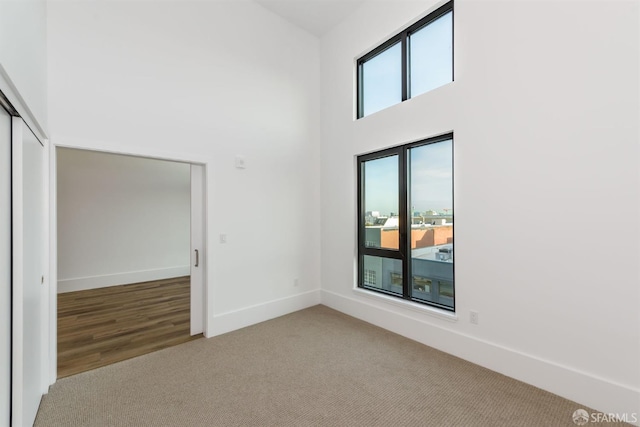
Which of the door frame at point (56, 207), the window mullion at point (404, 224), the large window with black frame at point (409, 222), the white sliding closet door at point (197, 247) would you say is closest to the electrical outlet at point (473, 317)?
the large window with black frame at point (409, 222)

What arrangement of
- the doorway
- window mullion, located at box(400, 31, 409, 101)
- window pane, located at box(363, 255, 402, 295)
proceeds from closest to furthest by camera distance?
the doorway → window mullion, located at box(400, 31, 409, 101) → window pane, located at box(363, 255, 402, 295)

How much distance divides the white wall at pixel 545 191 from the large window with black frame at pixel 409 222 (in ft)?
0.70

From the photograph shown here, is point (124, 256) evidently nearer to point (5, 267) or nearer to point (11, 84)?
point (5, 267)

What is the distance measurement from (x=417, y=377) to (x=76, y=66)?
4.18 metres

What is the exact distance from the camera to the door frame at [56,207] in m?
2.43

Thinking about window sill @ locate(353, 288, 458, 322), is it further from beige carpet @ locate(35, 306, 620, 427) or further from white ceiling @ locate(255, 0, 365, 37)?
white ceiling @ locate(255, 0, 365, 37)

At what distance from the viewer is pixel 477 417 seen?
195cm

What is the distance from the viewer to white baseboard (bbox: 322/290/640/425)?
1.94 metres

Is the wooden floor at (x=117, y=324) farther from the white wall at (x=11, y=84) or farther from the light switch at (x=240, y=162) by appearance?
the light switch at (x=240, y=162)

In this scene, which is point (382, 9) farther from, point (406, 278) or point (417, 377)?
point (417, 377)

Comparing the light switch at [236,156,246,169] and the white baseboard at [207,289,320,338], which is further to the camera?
the light switch at [236,156,246,169]

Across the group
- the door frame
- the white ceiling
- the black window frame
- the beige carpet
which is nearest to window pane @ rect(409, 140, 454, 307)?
the beige carpet
